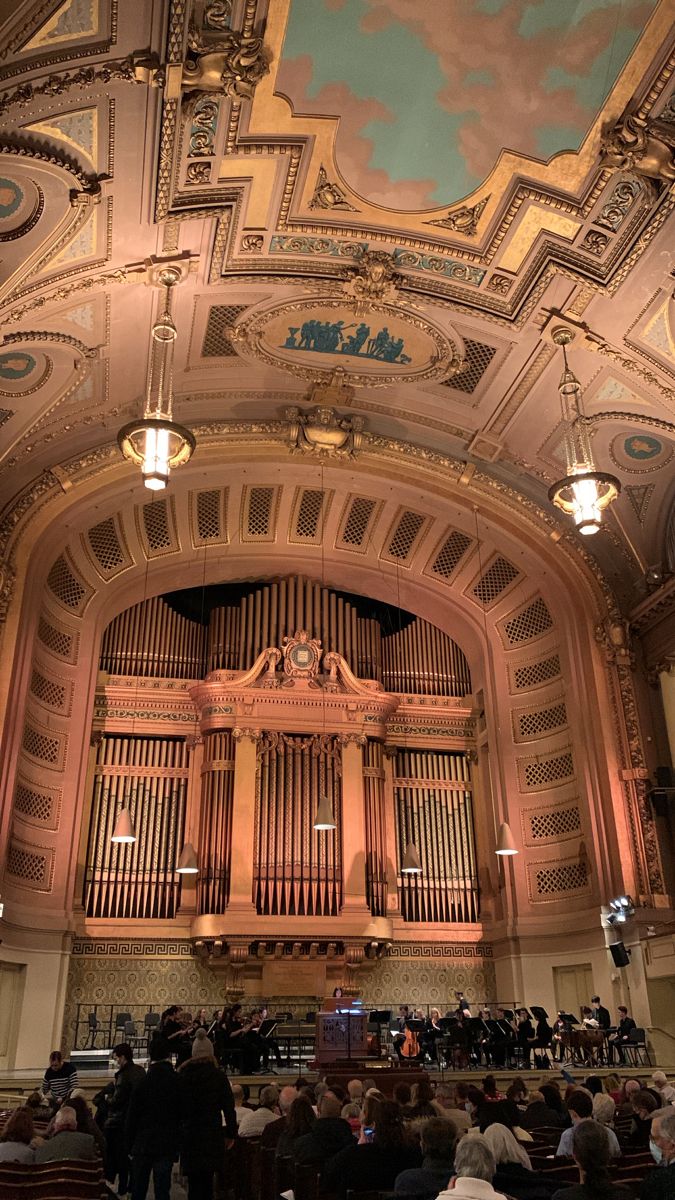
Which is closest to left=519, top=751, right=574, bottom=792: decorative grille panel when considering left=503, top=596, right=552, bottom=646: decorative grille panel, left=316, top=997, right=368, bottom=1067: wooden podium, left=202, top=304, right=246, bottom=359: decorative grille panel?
left=503, top=596, right=552, bottom=646: decorative grille panel

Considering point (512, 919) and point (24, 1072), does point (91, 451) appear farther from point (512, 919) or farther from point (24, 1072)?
point (512, 919)

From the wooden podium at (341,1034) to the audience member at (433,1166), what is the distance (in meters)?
6.64

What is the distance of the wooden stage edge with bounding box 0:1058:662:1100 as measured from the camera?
8.56 m

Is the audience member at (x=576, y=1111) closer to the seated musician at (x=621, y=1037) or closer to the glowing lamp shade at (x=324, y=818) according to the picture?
the seated musician at (x=621, y=1037)

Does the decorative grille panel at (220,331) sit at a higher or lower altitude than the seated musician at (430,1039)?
higher

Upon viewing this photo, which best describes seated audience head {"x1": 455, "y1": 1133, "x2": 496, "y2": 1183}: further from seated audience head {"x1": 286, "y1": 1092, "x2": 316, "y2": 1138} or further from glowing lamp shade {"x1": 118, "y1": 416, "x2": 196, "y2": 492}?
glowing lamp shade {"x1": 118, "y1": 416, "x2": 196, "y2": 492}

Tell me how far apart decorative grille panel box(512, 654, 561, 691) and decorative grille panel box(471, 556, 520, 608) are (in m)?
1.25

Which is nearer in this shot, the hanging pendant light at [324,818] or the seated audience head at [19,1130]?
the seated audience head at [19,1130]

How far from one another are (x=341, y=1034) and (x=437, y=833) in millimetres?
5311

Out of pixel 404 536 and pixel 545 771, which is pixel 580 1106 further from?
pixel 404 536

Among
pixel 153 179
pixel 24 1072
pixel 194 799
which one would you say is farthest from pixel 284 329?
pixel 24 1072

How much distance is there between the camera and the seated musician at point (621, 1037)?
10.4 m

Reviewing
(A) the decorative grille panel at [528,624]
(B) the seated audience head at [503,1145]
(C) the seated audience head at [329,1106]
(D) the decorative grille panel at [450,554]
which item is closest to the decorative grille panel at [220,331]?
(D) the decorative grille panel at [450,554]

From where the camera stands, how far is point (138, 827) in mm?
13914
